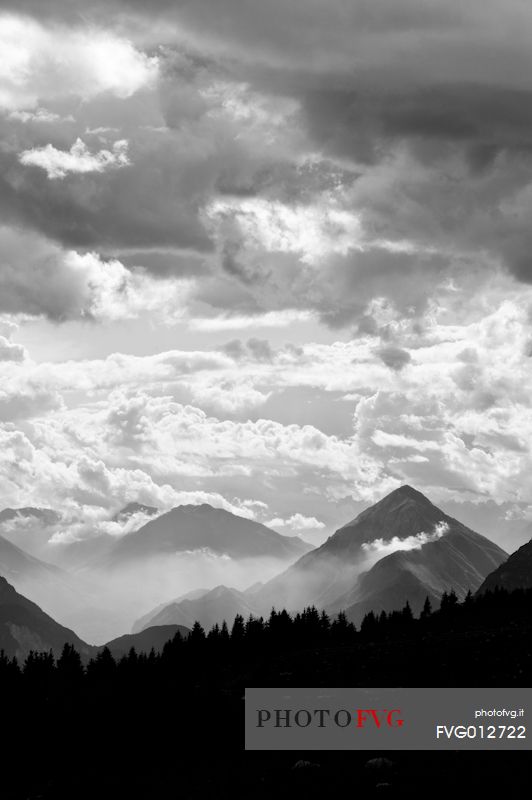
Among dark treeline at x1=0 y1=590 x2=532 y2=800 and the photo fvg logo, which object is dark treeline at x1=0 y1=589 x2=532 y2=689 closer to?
dark treeline at x1=0 y1=590 x2=532 y2=800

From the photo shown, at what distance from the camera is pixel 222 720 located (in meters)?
110

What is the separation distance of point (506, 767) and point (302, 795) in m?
18.3

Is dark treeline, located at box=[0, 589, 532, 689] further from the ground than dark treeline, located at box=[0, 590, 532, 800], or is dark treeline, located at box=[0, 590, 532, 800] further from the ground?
dark treeline, located at box=[0, 589, 532, 689]

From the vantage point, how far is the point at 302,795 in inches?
3260

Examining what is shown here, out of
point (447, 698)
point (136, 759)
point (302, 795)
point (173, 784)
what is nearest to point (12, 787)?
point (136, 759)

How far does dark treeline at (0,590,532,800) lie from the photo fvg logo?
14.5 ft

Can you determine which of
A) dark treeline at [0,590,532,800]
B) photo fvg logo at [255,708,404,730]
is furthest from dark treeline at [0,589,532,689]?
photo fvg logo at [255,708,404,730]

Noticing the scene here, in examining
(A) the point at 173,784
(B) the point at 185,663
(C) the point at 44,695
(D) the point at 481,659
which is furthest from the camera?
(B) the point at 185,663

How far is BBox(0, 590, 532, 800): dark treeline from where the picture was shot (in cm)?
A: 8669

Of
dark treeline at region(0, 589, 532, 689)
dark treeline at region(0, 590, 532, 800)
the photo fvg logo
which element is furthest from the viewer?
dark treeline at region(0, 589, 532, 689)

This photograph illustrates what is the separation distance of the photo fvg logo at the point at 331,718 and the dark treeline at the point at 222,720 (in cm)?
443

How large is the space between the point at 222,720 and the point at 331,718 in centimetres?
1543

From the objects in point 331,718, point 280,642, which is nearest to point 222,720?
point 331,718

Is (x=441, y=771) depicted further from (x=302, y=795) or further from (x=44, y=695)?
(x=44, y=695)
